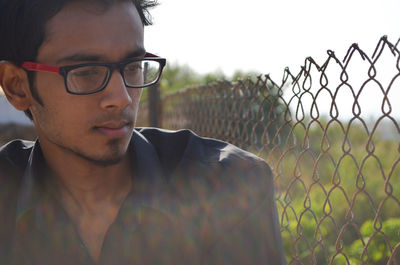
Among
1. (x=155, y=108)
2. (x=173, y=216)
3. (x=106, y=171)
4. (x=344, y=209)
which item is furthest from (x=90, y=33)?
(x=155, y=108)

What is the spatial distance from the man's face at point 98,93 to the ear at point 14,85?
0.53 ft

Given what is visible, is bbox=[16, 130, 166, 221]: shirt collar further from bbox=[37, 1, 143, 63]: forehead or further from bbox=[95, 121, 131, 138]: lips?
bbox=[37, 1, 143, 63]: forehead

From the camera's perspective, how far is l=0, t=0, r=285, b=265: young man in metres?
1.85

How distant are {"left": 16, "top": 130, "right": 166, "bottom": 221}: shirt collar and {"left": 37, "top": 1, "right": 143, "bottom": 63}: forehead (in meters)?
0.45

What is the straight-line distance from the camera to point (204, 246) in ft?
6.23

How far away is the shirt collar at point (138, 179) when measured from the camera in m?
2.01

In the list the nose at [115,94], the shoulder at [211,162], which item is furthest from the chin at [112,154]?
the shoulder at [211,162]

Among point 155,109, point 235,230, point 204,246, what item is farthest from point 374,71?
point 155,109

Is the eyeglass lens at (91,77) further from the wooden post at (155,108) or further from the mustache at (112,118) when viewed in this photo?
the wooden post at (155,108)

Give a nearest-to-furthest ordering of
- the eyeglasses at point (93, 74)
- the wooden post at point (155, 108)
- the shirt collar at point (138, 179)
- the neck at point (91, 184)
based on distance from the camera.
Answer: the eyeglasses at point (93, 74), the shirt collar at point (138, 179), the neck at point (91, 184), the wooden post at point (155, 108)

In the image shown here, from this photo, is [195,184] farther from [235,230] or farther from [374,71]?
[374,71]

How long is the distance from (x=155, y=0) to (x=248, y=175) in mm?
979

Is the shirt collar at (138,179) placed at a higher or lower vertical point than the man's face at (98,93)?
lower

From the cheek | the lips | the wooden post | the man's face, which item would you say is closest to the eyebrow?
the man's face
